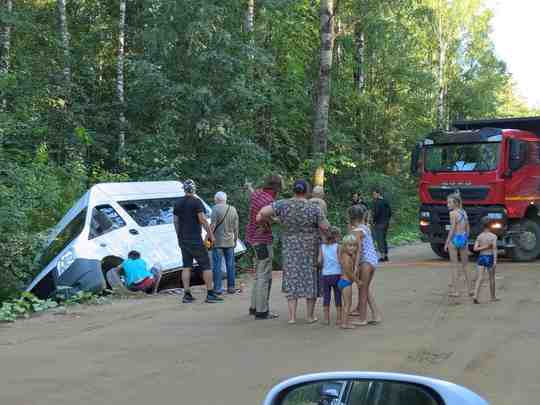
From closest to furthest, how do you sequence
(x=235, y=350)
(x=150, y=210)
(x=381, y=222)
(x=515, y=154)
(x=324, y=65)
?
(x=235, y=350)
(x=150, y=210)
(x=515, y=154)
(x=381, y=222)
(x=324, y=65)

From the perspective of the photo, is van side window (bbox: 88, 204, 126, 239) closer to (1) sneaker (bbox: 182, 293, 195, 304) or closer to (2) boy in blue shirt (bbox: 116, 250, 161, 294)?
(2) boy in blue shirt (bbox: 116, 250, 161, 294)

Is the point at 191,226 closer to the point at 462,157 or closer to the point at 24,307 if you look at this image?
the point at 24,307

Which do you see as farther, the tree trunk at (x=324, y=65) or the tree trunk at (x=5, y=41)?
the tree trunk at (x=5, y=41)

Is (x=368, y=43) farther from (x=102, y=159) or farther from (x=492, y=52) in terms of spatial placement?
(x=492, y=52)

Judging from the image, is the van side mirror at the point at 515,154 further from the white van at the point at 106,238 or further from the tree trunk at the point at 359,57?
the tree trunk at the point at 359,57

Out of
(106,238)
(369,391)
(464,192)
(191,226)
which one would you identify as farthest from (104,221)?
(369,391)

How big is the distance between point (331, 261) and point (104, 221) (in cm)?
514

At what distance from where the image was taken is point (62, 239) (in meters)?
13.2

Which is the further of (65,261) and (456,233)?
(65,261)

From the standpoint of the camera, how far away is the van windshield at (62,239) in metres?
13.0

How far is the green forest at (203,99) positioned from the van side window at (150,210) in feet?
5.73

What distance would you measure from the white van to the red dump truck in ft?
21.1

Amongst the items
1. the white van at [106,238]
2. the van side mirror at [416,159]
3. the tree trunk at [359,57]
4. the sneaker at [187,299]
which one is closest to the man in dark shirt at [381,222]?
the van side mirror at [416,159]

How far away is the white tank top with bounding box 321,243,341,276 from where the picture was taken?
948 centimetres
